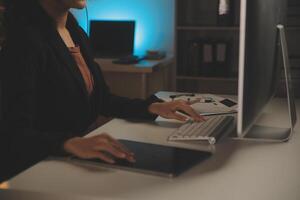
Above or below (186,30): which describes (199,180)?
below

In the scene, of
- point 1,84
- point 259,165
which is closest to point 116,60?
point 1,84

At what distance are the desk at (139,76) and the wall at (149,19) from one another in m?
0.23

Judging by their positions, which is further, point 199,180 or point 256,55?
point 256,55

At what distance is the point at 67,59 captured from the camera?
1576mm

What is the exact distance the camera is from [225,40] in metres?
3.77

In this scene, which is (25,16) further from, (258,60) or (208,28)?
(208,28)

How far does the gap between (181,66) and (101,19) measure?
870 mm

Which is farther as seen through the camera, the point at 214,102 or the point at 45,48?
the point at 214,102

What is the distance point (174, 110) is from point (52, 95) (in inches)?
16.2

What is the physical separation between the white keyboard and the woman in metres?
0.08

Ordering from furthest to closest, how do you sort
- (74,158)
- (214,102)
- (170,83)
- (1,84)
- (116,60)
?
(170,83) → (116,60) → (214,102) → (1,84) → (74,158)

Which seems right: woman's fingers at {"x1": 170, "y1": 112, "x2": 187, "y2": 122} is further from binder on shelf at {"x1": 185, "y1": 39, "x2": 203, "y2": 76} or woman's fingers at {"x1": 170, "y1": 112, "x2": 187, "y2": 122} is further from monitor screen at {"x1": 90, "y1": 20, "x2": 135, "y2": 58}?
monitor screen at {"x1": 90, "y1": 20, "x2": 135, "y2": 58}

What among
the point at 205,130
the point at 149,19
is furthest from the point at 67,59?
the point at 149,19

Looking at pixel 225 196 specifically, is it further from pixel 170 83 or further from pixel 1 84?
pixel 170 83
